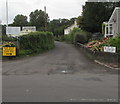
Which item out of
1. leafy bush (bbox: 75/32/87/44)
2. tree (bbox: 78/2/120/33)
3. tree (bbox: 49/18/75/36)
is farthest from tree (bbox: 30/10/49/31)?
tree (bbox: 78/2/120/33)

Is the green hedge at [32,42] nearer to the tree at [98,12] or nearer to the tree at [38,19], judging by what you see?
the tree at [98,12]

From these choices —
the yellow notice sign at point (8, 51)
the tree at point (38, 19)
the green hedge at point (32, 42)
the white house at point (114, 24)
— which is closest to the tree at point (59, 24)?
the tree at point (38, 19)

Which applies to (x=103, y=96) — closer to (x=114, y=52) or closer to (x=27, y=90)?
(x=27, y=90)

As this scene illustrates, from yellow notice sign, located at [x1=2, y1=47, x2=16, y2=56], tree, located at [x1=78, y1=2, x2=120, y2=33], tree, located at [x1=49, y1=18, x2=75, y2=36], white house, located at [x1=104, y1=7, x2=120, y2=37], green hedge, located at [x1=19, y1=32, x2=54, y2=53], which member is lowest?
yellow notice sign, located at [x1=2, y1=47, x2=16, y2=56]

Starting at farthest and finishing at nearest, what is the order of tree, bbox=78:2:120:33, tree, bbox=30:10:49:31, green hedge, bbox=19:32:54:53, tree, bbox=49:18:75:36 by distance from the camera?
tree, bbox=30:10:49:31 → tree, bbox=49:18:75:36 → tree, bbox=78:2:120:33 → green hedge, bbox=19:32:54:53

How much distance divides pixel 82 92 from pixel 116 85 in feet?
5.94

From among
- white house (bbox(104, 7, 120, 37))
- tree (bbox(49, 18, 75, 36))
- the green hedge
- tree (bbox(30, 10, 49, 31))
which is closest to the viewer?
the green hedge

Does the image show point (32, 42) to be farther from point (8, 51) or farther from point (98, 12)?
point (98, 12)

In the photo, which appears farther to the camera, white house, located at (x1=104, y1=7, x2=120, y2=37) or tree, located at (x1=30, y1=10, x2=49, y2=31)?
tree, located at (x1=30, y1=10, x2=49, y2=31)

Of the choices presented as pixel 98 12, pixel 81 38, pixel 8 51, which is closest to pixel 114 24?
pixel 98 12

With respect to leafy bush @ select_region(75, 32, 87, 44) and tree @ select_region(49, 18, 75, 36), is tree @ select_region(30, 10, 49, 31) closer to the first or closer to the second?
tree @ select_region(49, 18, 75, 36)

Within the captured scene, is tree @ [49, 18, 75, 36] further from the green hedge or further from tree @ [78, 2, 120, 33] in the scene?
the green hedge

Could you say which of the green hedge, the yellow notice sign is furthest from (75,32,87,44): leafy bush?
the yellow notice sign

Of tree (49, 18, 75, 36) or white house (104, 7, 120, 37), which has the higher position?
tree (49, 18, 75, 36)
